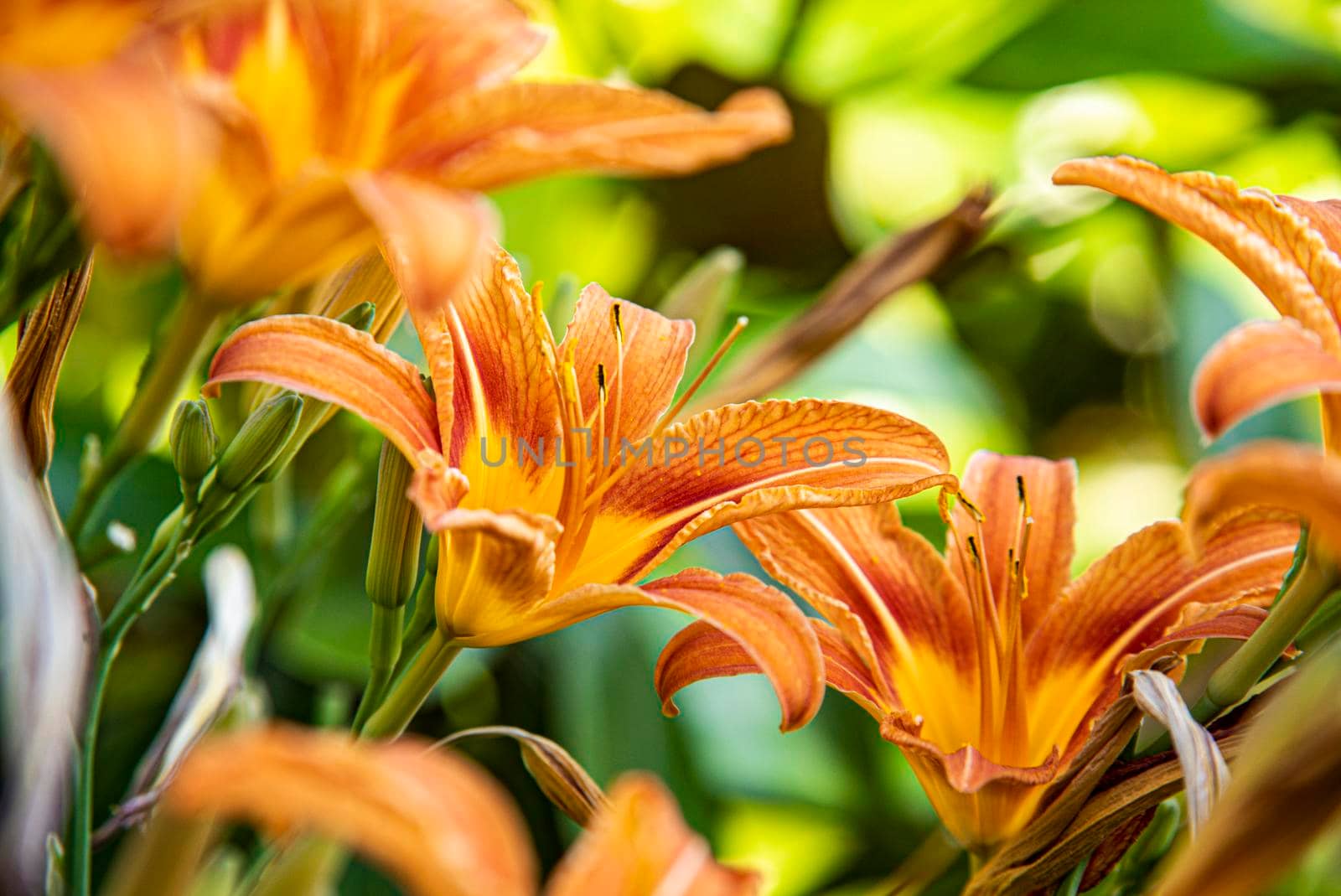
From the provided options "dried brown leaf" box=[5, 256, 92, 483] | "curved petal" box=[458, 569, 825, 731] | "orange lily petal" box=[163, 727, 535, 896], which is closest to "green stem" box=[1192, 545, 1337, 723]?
"curved petal" box=[458, 569, 825, 731]

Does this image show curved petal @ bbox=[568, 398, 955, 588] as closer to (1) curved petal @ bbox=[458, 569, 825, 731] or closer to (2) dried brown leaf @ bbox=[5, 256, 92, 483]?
(1) curved petal @ bbox=[458, 569, 825, 731]

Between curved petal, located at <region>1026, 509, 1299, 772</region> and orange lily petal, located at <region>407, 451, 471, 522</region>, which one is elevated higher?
orange lily petal, located at <region>407, 451, 471, 522</region>

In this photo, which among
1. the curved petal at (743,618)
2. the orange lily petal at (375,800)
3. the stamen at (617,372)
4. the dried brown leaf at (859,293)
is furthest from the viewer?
the dried brown leaf at (859,293)

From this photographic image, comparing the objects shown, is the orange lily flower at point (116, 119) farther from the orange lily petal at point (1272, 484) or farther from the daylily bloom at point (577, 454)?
the orange lily petal at point (1272, 484)

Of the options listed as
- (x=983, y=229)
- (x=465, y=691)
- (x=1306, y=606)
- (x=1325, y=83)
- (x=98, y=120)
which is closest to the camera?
(x=98, y=120)

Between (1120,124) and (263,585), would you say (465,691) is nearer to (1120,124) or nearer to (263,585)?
(263,585)

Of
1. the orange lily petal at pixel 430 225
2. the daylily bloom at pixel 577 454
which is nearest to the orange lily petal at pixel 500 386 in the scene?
the daylily bloom at pixel 577 454

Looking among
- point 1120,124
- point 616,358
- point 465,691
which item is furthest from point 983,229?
point 1120,124
